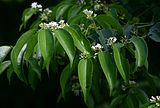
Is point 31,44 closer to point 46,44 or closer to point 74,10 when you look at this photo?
point 46,44

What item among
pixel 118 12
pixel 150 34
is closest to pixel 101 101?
pixel 118 12

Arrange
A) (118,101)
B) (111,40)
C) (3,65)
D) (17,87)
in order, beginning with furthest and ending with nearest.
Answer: (17,87), (118,101), (3,65), (111,40)

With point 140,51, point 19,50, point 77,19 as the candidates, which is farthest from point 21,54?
point 140,51

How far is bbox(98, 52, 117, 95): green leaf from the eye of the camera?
151 cm

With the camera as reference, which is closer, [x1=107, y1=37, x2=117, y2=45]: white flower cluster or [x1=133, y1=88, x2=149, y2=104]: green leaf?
[x1=107, y1=37, x2=117, y2=45]: white flower cluster

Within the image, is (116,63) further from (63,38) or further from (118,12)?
(118,12)

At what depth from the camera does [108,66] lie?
1.53 meters

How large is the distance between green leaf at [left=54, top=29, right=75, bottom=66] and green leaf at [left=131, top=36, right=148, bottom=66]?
21 cm

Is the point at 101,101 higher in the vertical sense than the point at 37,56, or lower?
lower

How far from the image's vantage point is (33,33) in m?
1.63

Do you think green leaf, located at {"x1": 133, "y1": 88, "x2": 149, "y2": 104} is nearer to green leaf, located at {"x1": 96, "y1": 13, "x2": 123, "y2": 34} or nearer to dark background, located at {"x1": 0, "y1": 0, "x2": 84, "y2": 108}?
green leaf, located at {"x1": 96, "y1": 13, "x2": 123, "y2": 34}

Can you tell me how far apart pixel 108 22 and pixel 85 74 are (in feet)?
1.20

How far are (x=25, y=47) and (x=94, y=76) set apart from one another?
0.85 feet

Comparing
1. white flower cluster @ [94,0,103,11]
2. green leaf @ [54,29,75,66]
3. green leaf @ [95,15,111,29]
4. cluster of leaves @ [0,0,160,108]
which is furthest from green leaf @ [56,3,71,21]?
green leaf @ [54,29,75,66]
